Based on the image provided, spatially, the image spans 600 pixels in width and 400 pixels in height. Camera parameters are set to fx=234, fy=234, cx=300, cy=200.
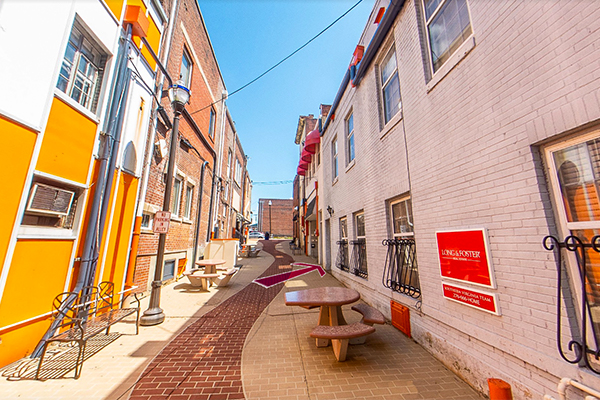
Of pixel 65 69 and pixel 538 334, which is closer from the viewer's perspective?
pixel 538 334

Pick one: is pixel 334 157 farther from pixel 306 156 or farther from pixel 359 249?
pixel 306 156

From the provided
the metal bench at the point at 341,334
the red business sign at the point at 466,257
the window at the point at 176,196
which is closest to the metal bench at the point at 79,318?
the metal bench at the point at 341,334

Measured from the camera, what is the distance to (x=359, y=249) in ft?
21.8

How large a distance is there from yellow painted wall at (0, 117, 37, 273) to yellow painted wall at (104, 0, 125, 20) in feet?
10.6

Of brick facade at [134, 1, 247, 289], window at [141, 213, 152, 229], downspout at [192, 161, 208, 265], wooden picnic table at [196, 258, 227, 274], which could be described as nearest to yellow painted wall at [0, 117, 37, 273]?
brick facade at [134, 1, 247, 289]

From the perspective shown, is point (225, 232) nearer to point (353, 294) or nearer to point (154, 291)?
point (154, 291)

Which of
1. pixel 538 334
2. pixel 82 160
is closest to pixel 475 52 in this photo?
pixel 538 334

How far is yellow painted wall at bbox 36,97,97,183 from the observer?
11.5 feet

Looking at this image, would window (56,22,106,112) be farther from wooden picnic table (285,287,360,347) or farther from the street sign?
wooden picnic table (285,287,360,347)

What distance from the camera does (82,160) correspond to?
4.09 m

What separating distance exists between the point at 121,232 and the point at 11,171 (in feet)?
8.14

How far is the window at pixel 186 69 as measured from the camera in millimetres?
8972

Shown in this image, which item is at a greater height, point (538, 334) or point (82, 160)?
point (82, 160)

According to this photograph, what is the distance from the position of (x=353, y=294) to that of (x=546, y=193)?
2.88 metres
